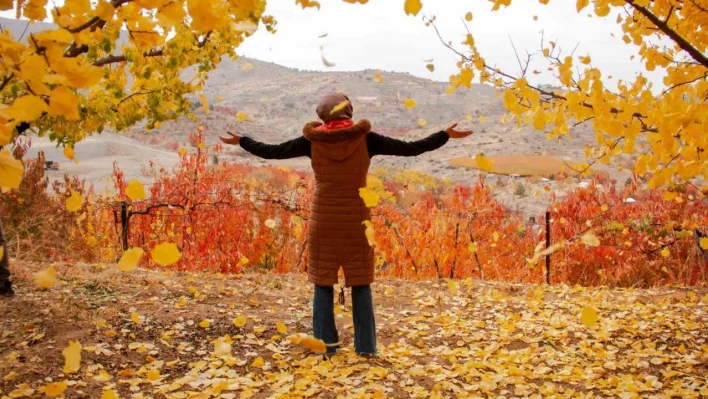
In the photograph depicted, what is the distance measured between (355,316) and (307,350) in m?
0.46

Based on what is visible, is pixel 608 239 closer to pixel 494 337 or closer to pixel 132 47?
pixel 494 337

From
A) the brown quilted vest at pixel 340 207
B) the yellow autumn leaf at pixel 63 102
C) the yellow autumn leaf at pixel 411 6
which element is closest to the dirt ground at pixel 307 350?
the brown quilted vest at pixel 340 207

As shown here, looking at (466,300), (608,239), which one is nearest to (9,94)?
(466,300)

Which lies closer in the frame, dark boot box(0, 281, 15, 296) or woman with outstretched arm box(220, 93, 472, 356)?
woman with outstretched arm box(220, 93, 472, 356)

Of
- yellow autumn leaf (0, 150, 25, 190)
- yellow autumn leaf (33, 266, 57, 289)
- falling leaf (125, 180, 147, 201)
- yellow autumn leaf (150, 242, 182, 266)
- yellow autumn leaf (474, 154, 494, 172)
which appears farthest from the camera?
yellow autumn leaf (474, 154, 494, 172)

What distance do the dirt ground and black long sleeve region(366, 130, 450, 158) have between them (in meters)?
0.89

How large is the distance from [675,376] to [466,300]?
2.22 metres

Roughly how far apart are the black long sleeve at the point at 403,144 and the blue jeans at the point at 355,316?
0.87 metres

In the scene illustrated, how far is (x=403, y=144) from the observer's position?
12.0 ft

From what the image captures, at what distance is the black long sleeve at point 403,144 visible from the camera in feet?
11.9

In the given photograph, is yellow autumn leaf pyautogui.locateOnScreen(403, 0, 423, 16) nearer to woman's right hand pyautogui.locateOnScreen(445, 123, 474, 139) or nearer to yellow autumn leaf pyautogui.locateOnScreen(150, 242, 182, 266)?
yellow autumn leaf pyautogui.locateOnScreen(150, 242, 182, 266)

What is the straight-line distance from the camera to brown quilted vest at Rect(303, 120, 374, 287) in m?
3.69

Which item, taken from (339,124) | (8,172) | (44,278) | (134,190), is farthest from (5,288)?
(8,172)

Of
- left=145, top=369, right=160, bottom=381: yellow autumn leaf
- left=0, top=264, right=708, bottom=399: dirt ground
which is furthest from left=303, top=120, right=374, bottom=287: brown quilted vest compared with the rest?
left=145, top=369, right=160, bottom=381: yellow autumn leaf
